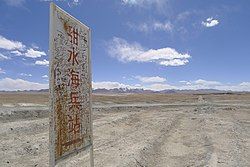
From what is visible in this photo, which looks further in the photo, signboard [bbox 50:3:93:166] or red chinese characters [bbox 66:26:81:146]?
red chinese characters [bbox 66:26:81:146]

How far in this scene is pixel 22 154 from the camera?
11930 millimetres

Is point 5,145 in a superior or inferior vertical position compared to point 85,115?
inferior

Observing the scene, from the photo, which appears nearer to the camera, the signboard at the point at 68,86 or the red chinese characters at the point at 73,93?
the signboard at the point at 68,86

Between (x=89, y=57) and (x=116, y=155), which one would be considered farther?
(x=116, y=155)

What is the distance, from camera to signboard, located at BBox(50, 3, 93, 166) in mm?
5051

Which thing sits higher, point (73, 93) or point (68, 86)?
point (68, 86)

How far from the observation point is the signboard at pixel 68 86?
5051 mm

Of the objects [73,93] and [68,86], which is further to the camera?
[73,93]

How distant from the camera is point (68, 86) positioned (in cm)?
548

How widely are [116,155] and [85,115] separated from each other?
17.3ft

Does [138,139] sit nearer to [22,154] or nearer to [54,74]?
[22,154]

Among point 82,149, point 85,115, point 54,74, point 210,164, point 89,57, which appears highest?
point 89,57

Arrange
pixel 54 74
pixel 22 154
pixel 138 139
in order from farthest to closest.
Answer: pixel 138 139
pixel 22 154
pixel 54 74

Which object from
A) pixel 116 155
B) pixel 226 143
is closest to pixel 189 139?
pixel 226 143
